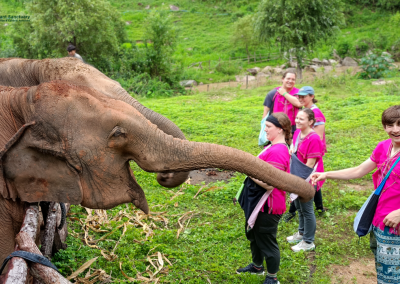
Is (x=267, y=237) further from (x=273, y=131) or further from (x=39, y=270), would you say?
(x=39, y=270)

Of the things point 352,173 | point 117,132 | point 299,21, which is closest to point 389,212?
point 352,173

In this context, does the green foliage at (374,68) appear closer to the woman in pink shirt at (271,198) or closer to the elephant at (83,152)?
the woman in pink shirt at (271,198)

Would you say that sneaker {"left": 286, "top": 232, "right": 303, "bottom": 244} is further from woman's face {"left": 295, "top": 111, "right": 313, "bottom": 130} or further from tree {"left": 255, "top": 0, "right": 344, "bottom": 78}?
tree {"left": 255, "top": 0, "right": 344, "bottom": 78}

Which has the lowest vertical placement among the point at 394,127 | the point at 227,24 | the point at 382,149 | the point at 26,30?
the point at 227,24

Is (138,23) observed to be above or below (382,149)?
below

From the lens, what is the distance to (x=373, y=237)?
10.2 ft

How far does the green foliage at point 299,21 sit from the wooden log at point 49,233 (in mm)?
17289

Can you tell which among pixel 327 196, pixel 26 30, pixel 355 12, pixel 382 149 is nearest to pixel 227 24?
pixel 355 12

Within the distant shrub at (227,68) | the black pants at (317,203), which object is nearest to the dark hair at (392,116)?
the black pants at (317,203)

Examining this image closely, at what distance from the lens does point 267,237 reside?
3549mm

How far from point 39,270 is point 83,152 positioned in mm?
717

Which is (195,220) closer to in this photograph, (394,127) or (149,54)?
(394,127)

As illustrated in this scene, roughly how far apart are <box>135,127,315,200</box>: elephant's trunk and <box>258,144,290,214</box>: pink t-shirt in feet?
2.59

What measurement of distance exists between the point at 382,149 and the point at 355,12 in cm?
3769
